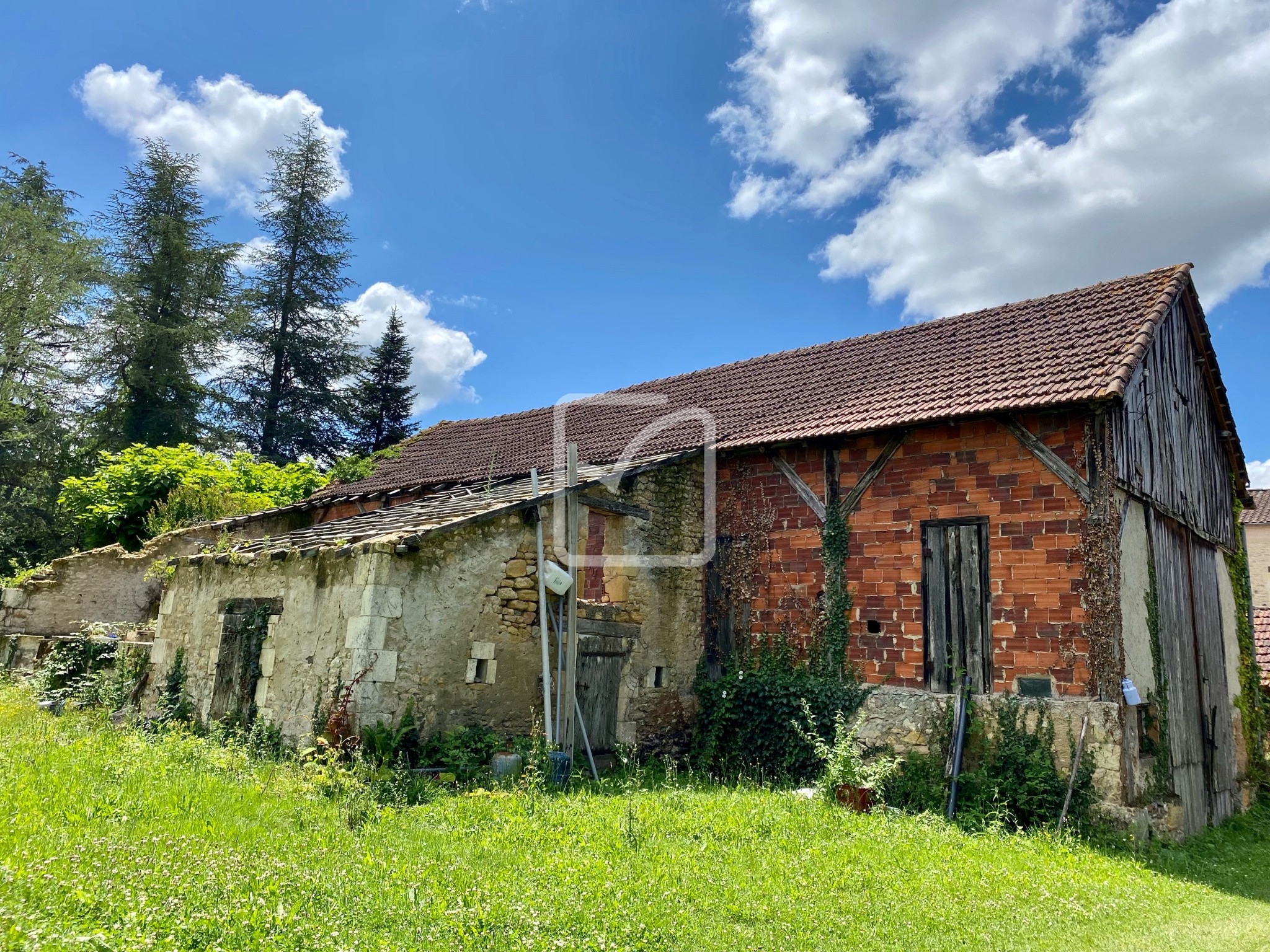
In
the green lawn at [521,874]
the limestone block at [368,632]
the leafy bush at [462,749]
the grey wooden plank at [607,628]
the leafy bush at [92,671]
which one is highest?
the grey wooden plank at [607,628]

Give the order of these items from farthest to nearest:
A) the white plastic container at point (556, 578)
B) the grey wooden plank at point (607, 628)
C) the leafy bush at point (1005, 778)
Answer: the grey wooden plank at point (607, 628) < the white plastic container at point (556, 578) < the leafy bush at point (1005, 778)

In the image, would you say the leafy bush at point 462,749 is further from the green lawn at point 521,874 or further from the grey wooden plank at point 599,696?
the grey wooden plank at point 599,696

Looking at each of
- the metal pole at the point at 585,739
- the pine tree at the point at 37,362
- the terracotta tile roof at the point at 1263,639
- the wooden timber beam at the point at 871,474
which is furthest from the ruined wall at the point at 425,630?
the pine tree at the point at 37,362

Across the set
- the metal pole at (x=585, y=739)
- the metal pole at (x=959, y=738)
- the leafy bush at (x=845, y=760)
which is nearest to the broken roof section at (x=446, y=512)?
the metal pole at (x=585, y=739)

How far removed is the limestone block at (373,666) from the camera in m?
7.88

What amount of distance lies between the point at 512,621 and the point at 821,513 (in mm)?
4204

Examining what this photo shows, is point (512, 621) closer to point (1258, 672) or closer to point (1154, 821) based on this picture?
point (1154, 821)

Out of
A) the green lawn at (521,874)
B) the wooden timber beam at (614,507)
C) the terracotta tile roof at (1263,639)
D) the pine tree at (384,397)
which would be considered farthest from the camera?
the pine tree at (384,397)

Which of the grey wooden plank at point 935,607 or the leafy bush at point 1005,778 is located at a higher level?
the grey wooden plank at point 935,607

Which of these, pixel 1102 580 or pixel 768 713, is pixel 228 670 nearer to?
pixel 768 713

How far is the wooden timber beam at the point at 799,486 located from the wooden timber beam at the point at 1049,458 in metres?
2.41

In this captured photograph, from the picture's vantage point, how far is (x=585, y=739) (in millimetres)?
9000

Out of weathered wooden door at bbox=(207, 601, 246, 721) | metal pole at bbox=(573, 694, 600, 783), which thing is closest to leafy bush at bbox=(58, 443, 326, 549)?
weathered wooden door at bbox=(207, 601, 246, 721)

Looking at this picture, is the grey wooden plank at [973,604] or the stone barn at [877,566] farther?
the grey wooden plank at [973,604]
